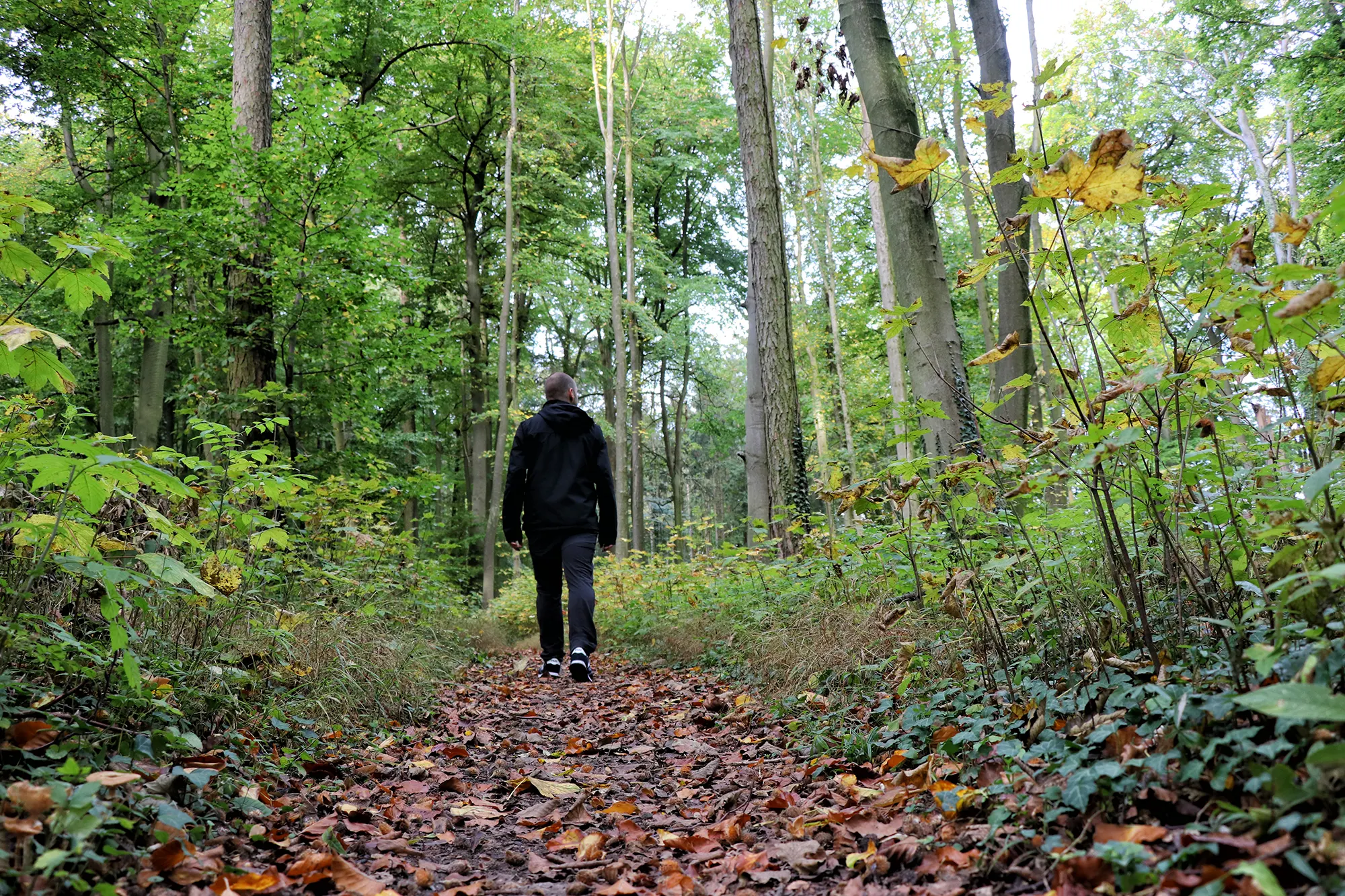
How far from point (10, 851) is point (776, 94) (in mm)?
22605

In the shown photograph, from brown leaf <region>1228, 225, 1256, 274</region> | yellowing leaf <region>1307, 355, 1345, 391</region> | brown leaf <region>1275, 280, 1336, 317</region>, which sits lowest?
yellowing leaf <region>1307, 355, 1345, 391</region>

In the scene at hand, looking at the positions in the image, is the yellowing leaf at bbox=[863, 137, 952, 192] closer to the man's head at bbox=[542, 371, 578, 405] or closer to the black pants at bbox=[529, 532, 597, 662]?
the man's head at bbox=[542, 371, 578, 405]

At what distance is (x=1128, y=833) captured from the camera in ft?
5.57

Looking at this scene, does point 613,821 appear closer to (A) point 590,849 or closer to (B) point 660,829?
(B) point 660,829

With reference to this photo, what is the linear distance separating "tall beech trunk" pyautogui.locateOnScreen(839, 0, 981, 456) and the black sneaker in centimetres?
333

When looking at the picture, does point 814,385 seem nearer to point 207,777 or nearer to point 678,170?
point 678,170

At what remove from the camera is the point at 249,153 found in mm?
7082

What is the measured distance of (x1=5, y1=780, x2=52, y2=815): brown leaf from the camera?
1715 mm

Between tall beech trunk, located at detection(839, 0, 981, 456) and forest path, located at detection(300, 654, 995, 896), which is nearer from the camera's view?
forest path, located at detection(300, 654, 995, 896)

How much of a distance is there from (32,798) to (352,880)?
0.81 m

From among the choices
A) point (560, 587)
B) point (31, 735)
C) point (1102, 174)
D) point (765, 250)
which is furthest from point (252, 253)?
point (1102, 174)

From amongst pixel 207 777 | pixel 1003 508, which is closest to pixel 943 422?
pixel 1003 508

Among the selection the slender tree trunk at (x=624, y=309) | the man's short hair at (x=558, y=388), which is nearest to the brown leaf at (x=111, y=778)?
the man's short hair at (x=558, y=388)

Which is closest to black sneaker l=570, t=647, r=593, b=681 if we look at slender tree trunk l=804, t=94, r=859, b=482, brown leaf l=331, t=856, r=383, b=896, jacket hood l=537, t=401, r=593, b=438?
jacket hood l=537, t=401, r=593, b=438
